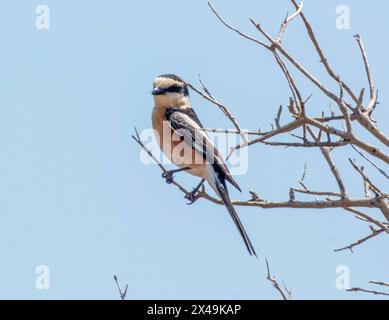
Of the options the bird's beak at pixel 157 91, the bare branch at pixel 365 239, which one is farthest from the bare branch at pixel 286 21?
the bird's beak at pixel 157 91

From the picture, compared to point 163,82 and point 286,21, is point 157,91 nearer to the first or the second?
point 163,82

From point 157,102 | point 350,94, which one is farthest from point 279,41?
point 157,102

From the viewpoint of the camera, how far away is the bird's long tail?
518cm

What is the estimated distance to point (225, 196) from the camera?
543 centimetres

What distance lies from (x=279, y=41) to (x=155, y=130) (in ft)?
10.9

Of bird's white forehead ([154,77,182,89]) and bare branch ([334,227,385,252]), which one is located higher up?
bird's white forehead ([154,77,182,89])

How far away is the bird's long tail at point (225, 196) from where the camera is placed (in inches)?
204

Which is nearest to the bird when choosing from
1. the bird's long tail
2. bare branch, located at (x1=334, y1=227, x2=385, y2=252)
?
the bird's long tail

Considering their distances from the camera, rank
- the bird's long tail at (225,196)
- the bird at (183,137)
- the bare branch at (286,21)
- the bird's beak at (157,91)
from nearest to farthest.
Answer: the bare branch at (286,21), the bird's long tail at (225,196), the bird at (183,137), the bird's beak at (157,91)

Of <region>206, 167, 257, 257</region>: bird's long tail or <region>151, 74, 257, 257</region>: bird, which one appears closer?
<region>206, 167, 257, 257</region>: bird's long tail

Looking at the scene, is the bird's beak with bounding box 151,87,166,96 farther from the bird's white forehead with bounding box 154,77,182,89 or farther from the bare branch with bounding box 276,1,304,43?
the bare branch with bounding box 276,1,304,43

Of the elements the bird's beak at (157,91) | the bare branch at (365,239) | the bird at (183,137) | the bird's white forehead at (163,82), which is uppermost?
the bird's white forehead at (163,82)

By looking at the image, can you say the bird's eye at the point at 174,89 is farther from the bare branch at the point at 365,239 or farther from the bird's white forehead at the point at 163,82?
the bare branch at the point at 365,239

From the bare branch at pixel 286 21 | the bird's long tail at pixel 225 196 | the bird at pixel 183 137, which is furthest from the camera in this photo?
the bird at pixel 183 137
